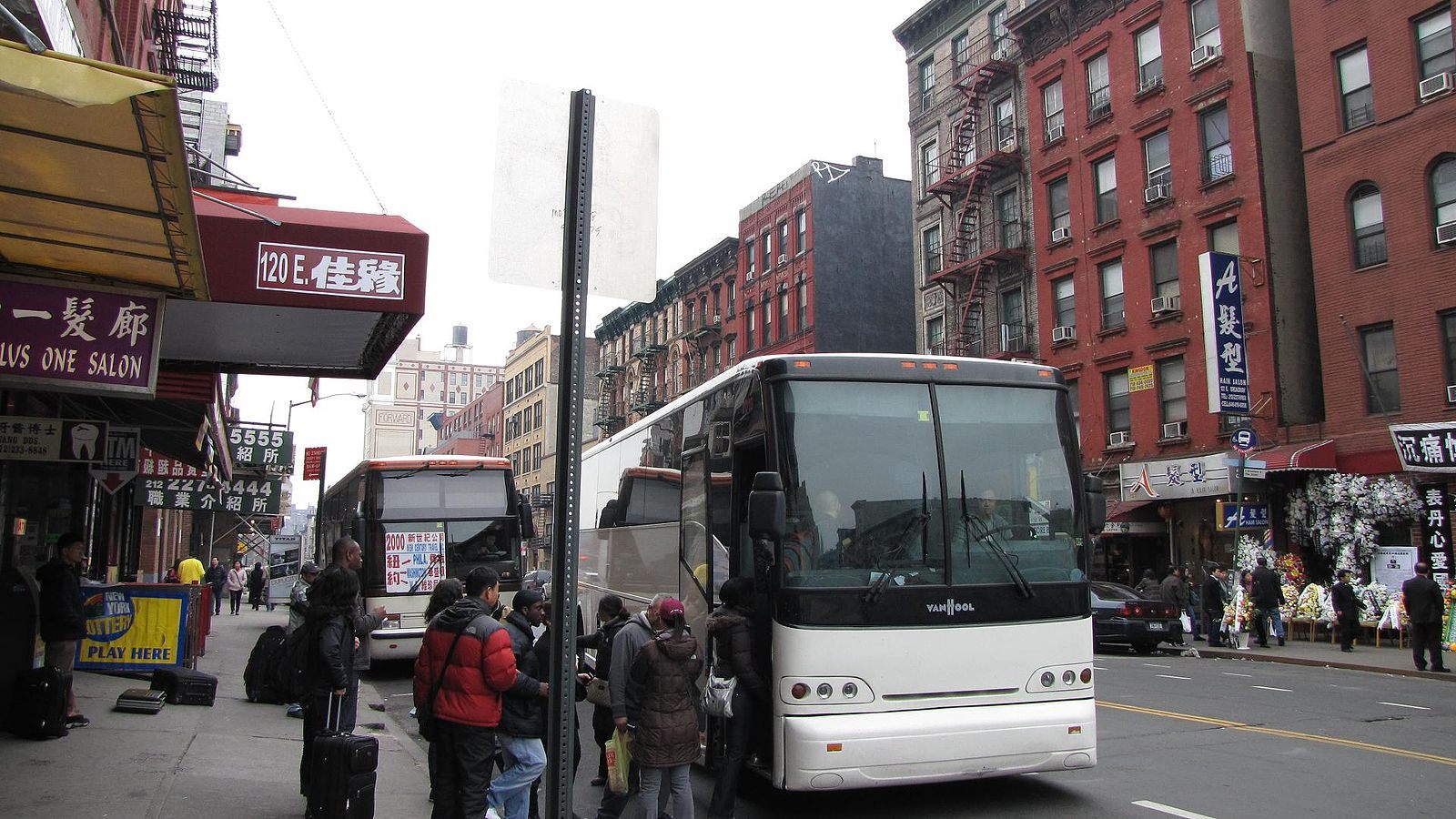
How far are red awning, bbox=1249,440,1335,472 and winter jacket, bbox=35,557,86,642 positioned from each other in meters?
25.0

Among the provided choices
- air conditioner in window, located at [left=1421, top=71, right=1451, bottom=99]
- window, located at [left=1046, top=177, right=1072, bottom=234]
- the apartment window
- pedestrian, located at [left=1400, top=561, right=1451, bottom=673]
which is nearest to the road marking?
pedestrian, located at [left=1400, top=561, right=1451, bottom=673]

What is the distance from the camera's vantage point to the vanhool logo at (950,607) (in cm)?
776

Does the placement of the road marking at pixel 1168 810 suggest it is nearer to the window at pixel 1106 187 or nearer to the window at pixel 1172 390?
the window at pixel 1172 390

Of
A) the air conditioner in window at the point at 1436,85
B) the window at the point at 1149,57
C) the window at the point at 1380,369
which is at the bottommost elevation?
the window at the point at 1380,369

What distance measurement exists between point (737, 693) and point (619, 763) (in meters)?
0.98

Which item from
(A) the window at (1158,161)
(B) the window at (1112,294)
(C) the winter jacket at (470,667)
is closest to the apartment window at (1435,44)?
(A) the window at (1158,161)

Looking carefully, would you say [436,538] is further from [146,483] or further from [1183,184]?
[1183,184]

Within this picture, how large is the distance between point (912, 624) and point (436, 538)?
11781 mm

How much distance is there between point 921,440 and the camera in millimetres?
8188

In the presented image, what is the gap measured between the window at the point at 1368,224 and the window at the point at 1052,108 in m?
11.0

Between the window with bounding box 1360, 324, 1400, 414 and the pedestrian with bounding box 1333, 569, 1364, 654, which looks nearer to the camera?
the pedestrian with bounding box 1333, 569, 1364, 654

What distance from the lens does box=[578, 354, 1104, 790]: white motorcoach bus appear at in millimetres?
7527

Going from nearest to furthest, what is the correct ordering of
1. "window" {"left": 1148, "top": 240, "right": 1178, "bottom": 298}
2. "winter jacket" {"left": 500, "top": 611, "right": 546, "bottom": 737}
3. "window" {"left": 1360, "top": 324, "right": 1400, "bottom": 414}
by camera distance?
"winter jacket" {"left": 500, "top": 611, "right": 546, "bottom": 737}
"window" {"left": 1360, "top": 324, "right": 1400, "bottom": 414}
"window" {"left": 1148, "top": 240, "right": 1178, "bottom": 298}

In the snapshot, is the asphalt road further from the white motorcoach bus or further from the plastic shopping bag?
the plastic shopping bag
